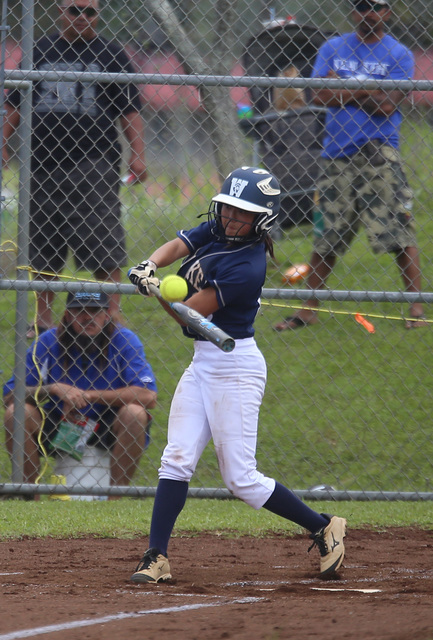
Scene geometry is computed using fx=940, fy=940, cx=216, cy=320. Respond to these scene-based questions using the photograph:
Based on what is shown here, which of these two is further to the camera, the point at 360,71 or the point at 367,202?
the point at 367,202

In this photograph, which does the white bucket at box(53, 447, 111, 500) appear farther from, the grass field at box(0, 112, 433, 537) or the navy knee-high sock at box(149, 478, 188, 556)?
the navy knee-high sock at box(149, 478, 188, 556)

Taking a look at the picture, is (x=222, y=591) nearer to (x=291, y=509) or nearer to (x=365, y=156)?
(x=291, y=509)

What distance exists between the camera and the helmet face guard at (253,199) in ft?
12.8

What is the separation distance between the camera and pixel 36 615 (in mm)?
3180

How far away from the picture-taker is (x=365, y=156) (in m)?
6.57

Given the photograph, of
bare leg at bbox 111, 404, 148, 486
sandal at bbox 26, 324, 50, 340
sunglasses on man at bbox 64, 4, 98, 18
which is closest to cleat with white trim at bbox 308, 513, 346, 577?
bare leg at bbox 111, 404, 148, 486

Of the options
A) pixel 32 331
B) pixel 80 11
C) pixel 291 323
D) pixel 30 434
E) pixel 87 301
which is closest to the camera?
pixel 30 434

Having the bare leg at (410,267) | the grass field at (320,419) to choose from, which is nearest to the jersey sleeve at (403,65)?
the grass field at (320,419)

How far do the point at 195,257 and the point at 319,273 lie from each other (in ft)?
9.12

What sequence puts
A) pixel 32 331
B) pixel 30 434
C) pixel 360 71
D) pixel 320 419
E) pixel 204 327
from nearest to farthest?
pixel 204 327, pixel 30 434, pixel 360 71, pixel 32 331, pixel 320 419

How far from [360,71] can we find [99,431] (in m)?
2.93

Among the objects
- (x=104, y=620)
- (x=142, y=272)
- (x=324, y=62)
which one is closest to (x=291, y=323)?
(x=324, y=62)

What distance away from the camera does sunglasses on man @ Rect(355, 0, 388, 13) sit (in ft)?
20.7

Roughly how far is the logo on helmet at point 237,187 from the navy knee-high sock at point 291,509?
49.5 inches
